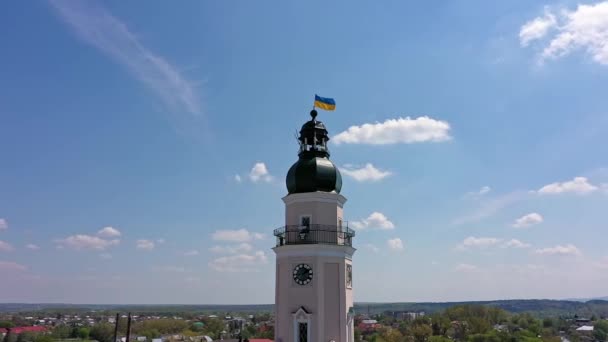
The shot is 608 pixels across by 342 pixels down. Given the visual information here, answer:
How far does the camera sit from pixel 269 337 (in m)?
128

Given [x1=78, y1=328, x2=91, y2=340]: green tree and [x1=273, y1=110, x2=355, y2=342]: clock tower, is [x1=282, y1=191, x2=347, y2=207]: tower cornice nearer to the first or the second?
[x1=273, y1=110, x2=355, y2=342]: clock tower

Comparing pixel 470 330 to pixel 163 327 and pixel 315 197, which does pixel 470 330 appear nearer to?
pixel 315 197

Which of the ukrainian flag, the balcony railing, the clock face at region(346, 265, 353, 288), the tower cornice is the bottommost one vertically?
the clock face at region(346, 265, 353, 288)

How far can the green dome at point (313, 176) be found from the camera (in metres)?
28.7

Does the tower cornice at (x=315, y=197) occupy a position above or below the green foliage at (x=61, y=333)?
above

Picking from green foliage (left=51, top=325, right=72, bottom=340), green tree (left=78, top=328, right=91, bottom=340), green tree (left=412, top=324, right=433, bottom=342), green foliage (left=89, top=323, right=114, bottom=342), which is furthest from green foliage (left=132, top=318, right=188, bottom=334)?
green tree (left=412, top=324, right=433, bottom=342)

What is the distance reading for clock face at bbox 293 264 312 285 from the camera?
2753 cm

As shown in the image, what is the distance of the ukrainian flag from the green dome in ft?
10.5

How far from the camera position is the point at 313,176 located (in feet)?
94.2

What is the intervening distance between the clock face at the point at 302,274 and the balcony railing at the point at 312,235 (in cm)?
132

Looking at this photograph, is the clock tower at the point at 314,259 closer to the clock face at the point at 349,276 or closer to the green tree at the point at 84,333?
the clock face at the point at 349,276

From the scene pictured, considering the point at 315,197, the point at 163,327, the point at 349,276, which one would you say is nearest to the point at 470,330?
the point at 349,276

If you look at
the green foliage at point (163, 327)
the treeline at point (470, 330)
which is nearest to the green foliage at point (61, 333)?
the green foliage at point (163, 327)

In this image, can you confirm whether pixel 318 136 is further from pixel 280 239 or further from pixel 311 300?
pixel 311 300
